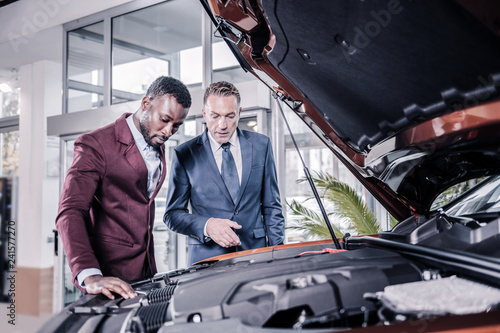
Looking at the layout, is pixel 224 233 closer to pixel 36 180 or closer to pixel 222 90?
pixel 222 90

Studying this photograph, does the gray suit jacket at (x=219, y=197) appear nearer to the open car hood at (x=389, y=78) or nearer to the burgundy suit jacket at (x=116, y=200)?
the burgundy suit jacket at (x=116, y=200)

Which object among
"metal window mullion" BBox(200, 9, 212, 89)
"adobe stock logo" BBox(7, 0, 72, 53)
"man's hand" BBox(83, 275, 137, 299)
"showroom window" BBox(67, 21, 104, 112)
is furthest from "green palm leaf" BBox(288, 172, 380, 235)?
"adobe stock logo" BBox(7, 0, 72, 53)

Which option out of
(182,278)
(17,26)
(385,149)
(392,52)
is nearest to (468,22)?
(392,52)

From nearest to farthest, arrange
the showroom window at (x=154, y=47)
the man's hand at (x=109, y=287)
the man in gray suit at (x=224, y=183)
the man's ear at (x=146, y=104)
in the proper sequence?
the man's hand at (x=109, y=287) → the man's ear at (x=146, y=104) → the man in gray suit at (x=224, y=183) → the showroom window at (x=154, y=47)

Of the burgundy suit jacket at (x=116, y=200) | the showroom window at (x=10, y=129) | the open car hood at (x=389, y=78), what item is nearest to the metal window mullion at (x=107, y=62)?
the showroom window at (x=10, y=129)

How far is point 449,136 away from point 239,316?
0.69 metres

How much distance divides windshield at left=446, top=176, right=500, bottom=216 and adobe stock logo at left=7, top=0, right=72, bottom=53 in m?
5.92

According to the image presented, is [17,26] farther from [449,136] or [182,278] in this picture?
[449,136]

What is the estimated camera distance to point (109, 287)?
1.30 metres

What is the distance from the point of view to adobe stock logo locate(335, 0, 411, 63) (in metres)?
1.00

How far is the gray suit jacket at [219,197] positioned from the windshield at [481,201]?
39.5 inches

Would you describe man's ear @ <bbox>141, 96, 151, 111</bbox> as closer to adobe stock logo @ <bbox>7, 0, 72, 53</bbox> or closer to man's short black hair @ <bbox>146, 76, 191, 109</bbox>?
man's short black hair @ <bbox>146, 76, 191, 109</bbox>

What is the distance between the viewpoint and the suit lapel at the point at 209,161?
2.37m

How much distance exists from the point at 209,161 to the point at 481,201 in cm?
133
